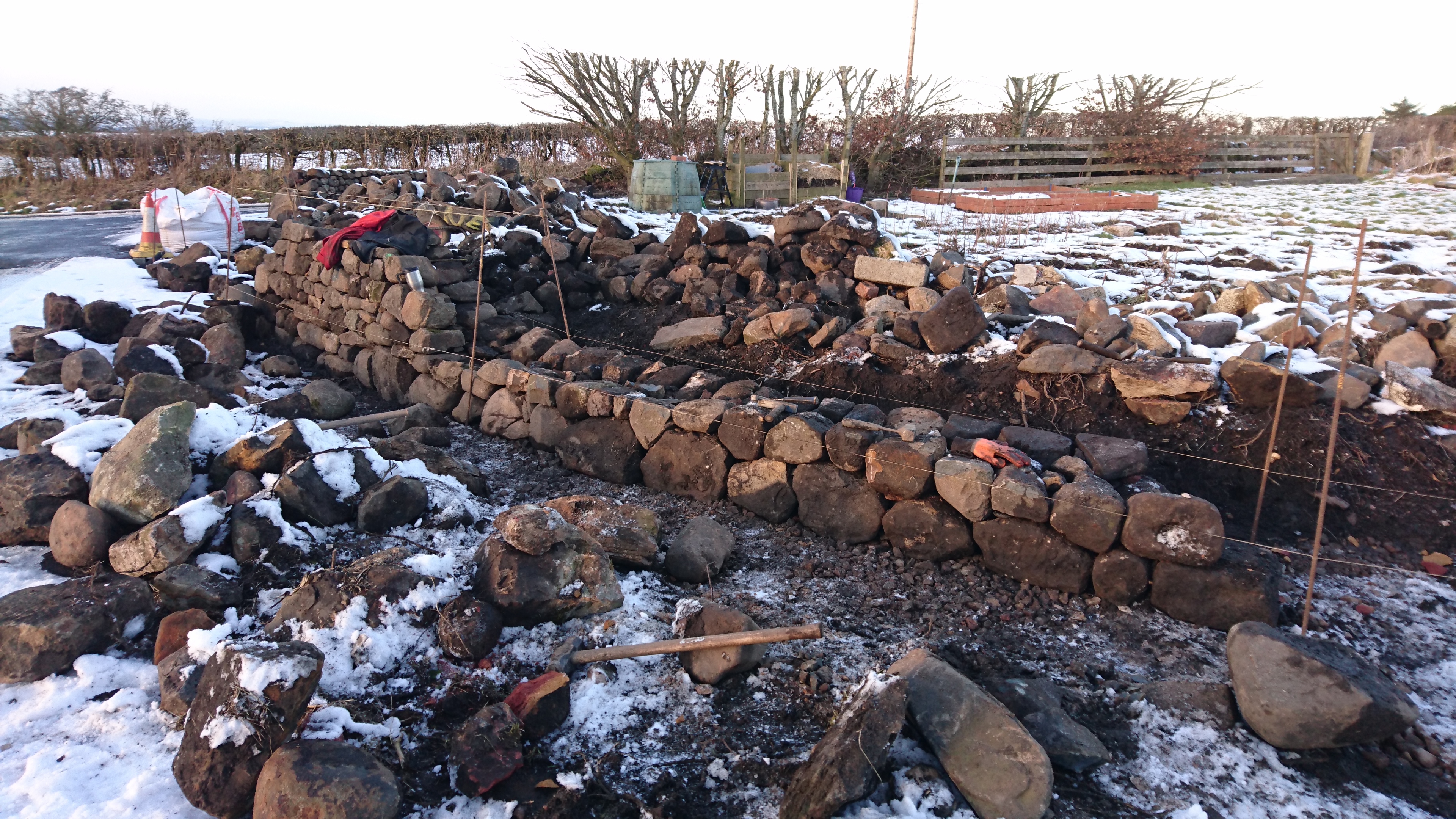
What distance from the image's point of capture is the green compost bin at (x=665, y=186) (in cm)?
1070

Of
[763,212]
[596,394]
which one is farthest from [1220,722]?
[763,212]

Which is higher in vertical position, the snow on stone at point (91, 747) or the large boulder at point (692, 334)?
the large boulder at point (692, 334)

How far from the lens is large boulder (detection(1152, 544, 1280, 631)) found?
12.3 ft

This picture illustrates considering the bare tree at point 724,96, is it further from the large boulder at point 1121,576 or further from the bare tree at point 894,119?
the large boulder at point 1121,576

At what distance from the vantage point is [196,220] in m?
10.7

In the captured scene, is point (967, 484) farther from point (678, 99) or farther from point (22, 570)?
point (678, 99)

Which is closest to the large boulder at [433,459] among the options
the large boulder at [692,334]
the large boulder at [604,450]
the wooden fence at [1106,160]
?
the large boulder at [604,450]

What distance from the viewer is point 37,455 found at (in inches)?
179

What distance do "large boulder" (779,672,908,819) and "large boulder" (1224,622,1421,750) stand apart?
4.69 ft

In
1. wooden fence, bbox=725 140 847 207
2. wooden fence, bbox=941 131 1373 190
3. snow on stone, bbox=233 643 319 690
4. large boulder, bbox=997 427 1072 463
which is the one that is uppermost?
wooden fence, bbox=941 131 1373 190

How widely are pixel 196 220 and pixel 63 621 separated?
905cm

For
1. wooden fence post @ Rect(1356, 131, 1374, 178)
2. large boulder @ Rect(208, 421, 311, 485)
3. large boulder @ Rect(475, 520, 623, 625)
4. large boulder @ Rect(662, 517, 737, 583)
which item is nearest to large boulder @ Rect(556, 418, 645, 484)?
large boulder @ Rect(662, 517, 737, 583)

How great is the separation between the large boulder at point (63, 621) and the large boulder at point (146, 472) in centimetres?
47

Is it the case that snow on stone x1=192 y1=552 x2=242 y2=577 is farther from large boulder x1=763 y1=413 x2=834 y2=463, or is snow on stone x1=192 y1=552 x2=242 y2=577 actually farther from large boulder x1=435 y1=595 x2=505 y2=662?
large boulder x1=763 y1=413 x2=834 y2=463
